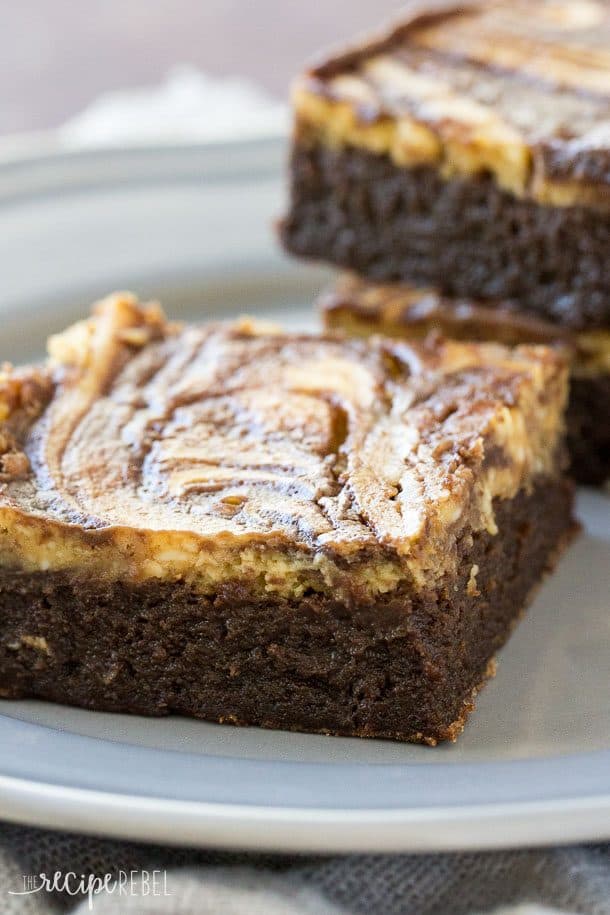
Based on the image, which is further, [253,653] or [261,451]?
[261,451]

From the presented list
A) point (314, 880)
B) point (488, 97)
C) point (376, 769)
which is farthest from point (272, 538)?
point (488, 97)

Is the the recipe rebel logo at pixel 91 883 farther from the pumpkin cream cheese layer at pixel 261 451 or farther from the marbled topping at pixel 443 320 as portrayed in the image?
the marbled topping at pixel 443 320

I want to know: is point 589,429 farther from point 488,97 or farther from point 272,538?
point 272,538

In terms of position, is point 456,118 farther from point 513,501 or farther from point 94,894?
point 94,894

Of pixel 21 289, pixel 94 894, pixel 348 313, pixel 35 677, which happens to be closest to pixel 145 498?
pixel 35 677

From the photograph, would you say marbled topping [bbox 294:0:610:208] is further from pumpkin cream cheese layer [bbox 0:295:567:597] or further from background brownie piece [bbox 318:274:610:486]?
pumpkin cream cheese layer [bbox 0:295:567:597]

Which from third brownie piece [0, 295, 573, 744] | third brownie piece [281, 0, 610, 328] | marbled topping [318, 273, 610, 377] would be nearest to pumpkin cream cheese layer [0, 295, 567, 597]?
third brownie piece [0, 295, 573, 744]

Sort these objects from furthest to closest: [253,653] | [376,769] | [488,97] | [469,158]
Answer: [488,97]
[469,158]
[253,653]
[376,769]
